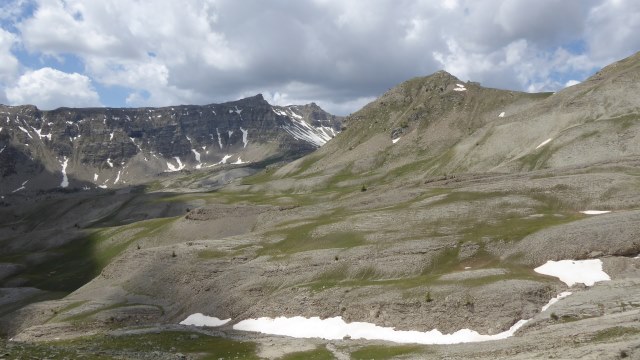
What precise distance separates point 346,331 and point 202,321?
2586cm

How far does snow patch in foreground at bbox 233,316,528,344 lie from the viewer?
5556 cm

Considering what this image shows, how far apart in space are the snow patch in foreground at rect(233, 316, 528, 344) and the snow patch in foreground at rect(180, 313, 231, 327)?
4.83 metres

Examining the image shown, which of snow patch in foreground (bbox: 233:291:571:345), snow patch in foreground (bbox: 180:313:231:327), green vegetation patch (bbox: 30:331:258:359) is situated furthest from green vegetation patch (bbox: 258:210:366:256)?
green vegetation patch (bbox: 30:331:258:359)

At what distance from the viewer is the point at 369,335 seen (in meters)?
61.6

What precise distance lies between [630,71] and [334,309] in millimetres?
Result: 137294

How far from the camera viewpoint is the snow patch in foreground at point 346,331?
55.6 m

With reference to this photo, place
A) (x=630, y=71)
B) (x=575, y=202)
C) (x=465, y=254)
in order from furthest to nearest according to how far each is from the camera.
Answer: (x=630, y=71) < (x=575, y=202) < (x=465, y=254)

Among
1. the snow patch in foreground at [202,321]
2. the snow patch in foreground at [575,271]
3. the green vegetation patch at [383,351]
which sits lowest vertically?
the green vegetation patch at [383,351]

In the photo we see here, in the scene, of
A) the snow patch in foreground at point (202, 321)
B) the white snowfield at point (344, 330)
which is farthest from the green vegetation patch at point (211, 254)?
the white snowfield at point (344, 330)

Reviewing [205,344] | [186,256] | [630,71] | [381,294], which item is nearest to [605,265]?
[381,294]

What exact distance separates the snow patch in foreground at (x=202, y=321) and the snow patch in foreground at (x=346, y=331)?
4.83 m

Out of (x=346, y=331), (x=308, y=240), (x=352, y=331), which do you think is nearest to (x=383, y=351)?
(x=352, y=331)

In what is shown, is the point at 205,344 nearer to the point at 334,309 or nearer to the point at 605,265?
the point at 334,309

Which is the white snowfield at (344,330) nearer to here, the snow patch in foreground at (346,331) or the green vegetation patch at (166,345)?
the snow patch in foreground at (346,331)
